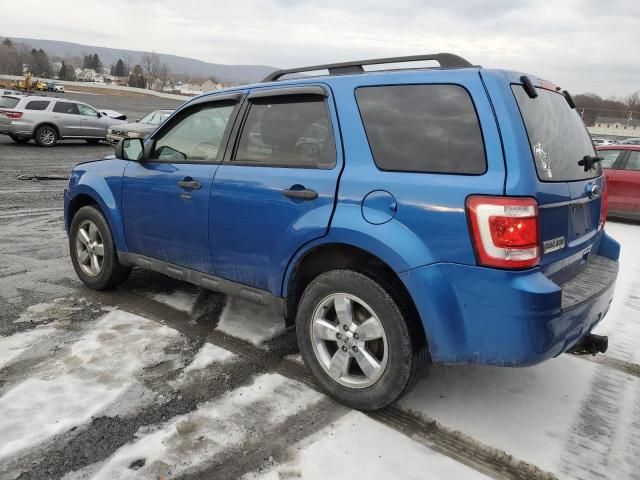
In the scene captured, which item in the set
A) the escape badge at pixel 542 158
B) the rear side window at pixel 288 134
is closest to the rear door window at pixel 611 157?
the escape badge at pixel 542 158

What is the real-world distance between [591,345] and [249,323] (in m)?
2.44

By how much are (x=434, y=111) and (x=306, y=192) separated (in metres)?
0.83

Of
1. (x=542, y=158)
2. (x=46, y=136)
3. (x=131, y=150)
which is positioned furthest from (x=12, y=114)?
(x=542, y=158)

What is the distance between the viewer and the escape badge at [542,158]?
8.58 ft

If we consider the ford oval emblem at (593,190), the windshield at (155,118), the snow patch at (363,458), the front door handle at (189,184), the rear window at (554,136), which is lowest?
the snow patch at (363,458)

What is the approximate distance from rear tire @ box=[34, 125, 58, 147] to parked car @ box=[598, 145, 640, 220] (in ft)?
55.1

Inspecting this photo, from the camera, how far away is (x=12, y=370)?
3324 mm

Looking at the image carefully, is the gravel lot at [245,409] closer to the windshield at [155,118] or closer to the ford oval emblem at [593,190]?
the ford oval emblem at [593,190]

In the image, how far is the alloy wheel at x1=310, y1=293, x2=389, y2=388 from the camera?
289 centimetres

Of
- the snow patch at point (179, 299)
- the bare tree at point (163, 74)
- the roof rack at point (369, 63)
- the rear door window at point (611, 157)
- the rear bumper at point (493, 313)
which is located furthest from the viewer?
the bare tree at point (163, 74)

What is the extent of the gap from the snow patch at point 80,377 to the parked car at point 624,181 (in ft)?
30.5

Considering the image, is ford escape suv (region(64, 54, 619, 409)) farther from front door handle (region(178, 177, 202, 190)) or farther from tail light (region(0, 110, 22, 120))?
tail light (region(0, 110, 22, 120))

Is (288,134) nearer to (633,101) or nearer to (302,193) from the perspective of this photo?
(302,193)

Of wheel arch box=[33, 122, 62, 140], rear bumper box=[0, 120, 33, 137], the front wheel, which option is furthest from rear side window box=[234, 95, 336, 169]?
wheel arch box=[33, 122, 62, 140]
